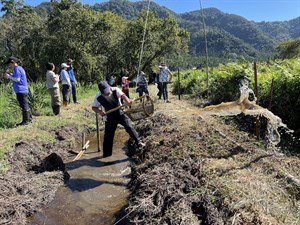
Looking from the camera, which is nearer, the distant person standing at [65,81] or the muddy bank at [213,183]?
the muddy bank at [213,183]

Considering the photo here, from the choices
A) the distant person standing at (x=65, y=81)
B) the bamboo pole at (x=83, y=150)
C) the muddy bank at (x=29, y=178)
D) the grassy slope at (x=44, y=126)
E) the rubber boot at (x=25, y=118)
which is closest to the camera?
the muddy bank at (x=29, y=178)

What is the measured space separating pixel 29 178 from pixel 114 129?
2131 mm

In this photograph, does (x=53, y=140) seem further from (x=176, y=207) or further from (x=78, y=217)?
(x=176, y=207)

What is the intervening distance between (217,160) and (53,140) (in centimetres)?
455

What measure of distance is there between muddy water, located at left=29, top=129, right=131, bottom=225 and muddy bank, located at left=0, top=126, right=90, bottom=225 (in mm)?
184

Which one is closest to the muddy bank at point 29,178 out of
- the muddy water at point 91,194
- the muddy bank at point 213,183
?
the muddy water at point 91,194

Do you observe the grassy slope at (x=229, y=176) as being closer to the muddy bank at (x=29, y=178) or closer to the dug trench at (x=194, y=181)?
the dug trench at (x=194, y=181)

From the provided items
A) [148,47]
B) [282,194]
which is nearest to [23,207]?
[282,194]

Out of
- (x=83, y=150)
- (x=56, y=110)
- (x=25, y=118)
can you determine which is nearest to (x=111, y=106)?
(x=83, y=150)

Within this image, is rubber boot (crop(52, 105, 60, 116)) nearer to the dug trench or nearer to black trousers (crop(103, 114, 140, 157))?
the dug trench

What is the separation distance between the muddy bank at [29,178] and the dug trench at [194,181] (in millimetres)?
15

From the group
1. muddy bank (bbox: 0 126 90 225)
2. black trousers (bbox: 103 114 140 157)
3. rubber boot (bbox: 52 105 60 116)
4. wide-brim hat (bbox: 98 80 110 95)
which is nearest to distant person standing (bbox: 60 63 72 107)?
rubber boot (bbox: 52 105 60 116)

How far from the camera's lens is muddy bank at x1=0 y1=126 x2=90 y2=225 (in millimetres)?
4801

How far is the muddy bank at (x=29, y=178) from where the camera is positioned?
480cm
